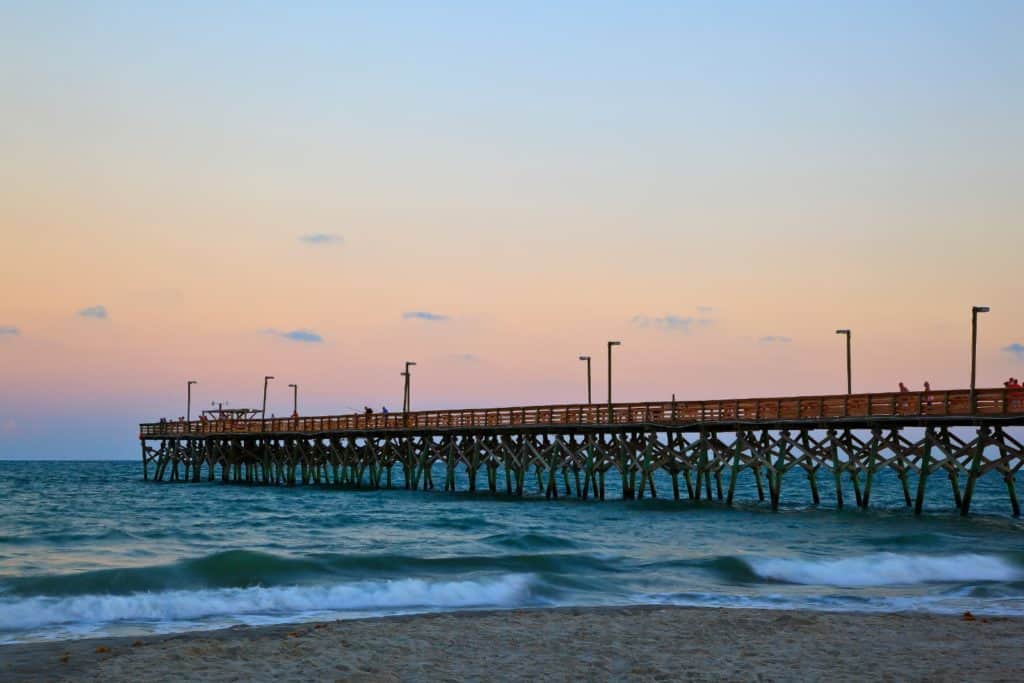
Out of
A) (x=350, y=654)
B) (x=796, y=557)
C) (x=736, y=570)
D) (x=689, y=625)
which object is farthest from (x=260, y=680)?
(x=796, y=557)

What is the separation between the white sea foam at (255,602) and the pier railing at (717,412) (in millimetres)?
15821

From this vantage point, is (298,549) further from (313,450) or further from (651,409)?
(313,450)

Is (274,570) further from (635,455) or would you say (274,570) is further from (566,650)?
(635,455)

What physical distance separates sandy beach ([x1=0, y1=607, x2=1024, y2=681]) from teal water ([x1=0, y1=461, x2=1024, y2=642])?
209cm

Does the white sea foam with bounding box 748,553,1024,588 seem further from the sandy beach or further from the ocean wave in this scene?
the sandy beach

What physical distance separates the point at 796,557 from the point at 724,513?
13.4 metres

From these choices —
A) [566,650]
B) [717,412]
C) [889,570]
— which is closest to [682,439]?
[717,412]

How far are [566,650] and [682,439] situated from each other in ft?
89.5

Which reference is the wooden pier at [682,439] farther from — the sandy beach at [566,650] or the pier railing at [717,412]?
the sandy beach at [566,650]

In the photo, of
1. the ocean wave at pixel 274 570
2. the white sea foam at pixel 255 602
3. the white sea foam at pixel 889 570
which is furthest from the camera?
the white sea foam at pixel 889 570

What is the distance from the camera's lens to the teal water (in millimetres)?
18172

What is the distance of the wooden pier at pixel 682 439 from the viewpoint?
104ft

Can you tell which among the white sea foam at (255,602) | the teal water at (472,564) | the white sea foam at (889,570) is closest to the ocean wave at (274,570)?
the teal water at (472,564)

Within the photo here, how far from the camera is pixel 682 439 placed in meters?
40.4
